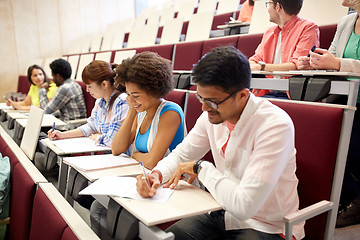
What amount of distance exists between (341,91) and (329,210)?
0.19 metres

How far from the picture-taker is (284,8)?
0.77 meters

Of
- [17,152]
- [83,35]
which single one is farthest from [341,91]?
[83,35]

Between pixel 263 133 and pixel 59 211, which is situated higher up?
pixel 263 133

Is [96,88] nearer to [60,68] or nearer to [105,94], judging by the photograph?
[105,94]

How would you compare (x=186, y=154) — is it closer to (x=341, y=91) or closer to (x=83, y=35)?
(x=341, y=91)

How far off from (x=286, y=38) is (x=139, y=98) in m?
0.44

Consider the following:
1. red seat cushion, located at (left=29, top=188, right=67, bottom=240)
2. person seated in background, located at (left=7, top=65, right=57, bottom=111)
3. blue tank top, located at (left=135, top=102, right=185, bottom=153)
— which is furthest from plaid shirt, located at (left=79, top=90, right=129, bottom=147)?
person seated in background, located at (left=7, top=65, right=57, bottom=111)

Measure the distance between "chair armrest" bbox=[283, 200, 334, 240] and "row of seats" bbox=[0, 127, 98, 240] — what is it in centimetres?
26

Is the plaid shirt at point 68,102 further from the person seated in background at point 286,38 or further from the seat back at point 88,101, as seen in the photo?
the person seated in background at point 286,38

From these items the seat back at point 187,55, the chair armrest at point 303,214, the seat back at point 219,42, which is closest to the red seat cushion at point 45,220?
the chair armrest at point 303,214

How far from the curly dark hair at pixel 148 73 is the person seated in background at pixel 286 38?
0.83 ft

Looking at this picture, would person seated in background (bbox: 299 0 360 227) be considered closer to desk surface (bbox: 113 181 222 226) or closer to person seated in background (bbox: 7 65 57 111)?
desk surface (bbox: 113 181 222 226)

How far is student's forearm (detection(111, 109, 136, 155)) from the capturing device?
2.27 ft

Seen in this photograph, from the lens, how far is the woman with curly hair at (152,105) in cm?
61
